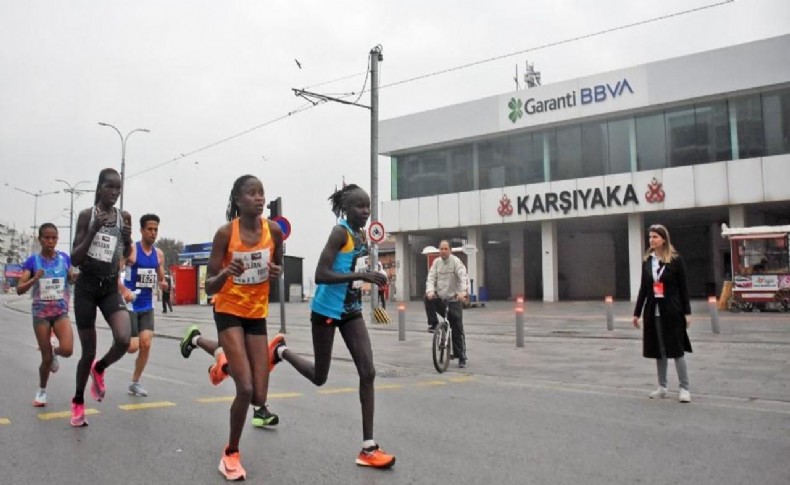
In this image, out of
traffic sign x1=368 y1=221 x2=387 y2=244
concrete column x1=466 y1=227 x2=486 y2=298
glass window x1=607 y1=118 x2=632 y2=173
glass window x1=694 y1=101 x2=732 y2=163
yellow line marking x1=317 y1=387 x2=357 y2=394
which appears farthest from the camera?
concrete column x1=466 y1=227 x2=486 y2=298

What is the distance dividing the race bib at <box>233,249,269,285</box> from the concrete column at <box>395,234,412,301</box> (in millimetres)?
36272

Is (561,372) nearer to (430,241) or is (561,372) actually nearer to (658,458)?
(658,458)

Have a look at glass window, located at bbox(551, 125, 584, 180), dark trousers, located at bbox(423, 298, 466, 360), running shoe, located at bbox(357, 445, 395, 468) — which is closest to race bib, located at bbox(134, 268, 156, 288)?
running shoe, located at bbox(357, 445, 395, 468)

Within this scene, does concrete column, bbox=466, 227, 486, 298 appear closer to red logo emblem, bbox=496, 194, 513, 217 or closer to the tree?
red logo emblem, bbox=496, 194, 513, 217

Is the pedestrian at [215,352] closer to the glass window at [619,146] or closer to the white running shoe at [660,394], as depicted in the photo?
the white running shoe at [660,394]

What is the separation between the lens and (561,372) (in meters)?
9.28

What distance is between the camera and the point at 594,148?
33.1 m

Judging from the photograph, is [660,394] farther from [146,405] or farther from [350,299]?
[146,405]

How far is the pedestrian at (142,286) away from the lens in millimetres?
7105

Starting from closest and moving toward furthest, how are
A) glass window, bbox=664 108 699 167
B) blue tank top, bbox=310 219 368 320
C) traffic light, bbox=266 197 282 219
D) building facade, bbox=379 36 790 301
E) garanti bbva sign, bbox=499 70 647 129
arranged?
blue tank top, bbox=310 219 368 320 → traffic light, bbox=266 197 282 219 → building facade, bbox=379 36 790 301 → glass window, bbox=664 108 699 167 → garanti bbva sign, bbox=499 70 647 129

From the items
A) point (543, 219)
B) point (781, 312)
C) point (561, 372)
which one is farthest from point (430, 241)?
point (561, 372)

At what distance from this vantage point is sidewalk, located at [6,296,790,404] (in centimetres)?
816

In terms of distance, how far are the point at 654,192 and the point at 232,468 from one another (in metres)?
29.7

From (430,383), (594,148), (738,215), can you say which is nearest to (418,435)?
(430,383)
